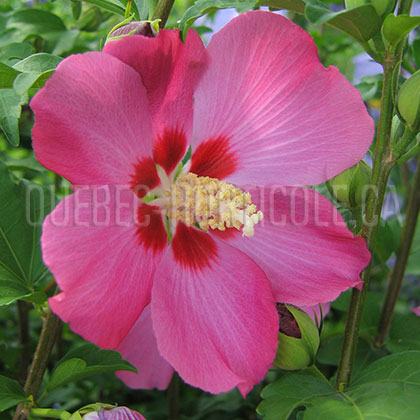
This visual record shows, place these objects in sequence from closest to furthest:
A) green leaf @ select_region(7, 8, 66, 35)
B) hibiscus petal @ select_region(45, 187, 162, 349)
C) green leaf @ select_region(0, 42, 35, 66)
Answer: hibiscus petal @ select_region(45, 187, 162, 349)
green leaf @ select_region(0, 42, 35, 66)
green leaf @ select_region(7, 8, 66, 35)

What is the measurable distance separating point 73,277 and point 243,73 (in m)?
0.35

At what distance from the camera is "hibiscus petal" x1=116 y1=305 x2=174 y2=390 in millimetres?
897

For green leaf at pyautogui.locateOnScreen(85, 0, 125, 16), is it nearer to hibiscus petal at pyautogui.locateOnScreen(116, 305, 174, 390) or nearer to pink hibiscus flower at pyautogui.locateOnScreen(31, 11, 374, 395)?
pink hibiscus flower at pyautogui.locateOnScreen(31, 11, 374, 395)

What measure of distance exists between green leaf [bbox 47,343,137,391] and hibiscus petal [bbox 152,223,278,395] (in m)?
0.14

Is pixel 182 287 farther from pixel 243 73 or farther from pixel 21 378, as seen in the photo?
pixel 21 378

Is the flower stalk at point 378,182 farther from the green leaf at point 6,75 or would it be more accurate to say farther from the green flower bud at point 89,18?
the green flower bud at point 89,18

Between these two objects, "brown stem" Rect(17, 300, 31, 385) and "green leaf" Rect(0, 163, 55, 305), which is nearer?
"green leaf" Rect(0, 163, 55, 305)

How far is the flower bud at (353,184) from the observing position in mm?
851

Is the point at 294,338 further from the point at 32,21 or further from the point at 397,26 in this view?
the point at 32,21

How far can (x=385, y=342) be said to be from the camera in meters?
1.12

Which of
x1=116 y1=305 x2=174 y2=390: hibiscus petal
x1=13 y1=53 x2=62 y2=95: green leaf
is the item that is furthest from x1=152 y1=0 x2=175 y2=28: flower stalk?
x1=116 y1=305 x2=174 y2=390: hibiscus petal

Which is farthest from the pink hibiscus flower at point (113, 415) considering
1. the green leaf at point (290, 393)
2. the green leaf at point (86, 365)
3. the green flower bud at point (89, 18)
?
the green flower bud at point (89, 18)

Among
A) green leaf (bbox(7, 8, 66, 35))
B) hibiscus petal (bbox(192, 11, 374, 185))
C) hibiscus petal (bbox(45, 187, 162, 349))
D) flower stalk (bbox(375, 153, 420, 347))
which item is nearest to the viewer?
hibiscus petal (bbox(45, 187, 162, 349))

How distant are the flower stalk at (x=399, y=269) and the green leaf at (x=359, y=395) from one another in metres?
0.29
